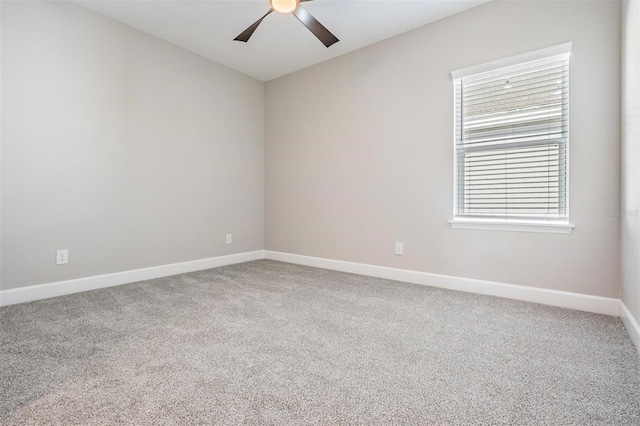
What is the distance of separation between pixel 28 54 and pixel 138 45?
937 millimetres

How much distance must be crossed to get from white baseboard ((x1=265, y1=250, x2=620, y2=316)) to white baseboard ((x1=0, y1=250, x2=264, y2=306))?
1253 millimetres

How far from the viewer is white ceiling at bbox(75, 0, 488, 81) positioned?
2.74m

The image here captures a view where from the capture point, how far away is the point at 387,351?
1.69 m

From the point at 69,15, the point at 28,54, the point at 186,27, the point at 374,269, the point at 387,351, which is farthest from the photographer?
the point at 374,269

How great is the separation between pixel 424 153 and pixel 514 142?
0.75 m

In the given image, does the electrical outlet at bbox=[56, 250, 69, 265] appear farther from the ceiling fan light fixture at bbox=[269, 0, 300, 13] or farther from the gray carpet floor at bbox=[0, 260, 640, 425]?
the ceiling fan light fixture at bbox=[269, 0, 300, 13]

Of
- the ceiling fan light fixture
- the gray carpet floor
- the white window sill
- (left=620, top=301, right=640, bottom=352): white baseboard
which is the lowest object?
the gray carpet floor

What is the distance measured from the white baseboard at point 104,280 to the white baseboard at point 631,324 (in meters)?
3.74

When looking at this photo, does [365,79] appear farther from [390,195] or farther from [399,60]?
[390,195]

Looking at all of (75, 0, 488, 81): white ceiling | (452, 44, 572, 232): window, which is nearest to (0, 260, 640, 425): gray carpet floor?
(452, 44, 572, 232): window

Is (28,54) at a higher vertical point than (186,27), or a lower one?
lower

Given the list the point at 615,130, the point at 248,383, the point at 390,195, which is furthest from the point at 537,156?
the point at 248,383

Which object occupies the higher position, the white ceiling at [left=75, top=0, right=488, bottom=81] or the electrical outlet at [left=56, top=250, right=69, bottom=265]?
the white ceiling at [left=75, top=0, right=488, bottom=81]

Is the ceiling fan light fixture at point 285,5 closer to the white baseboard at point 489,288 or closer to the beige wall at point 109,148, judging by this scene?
the beige wall at point 109,148
